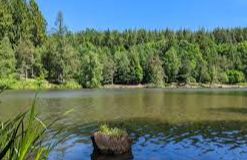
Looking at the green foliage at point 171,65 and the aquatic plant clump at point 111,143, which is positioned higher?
the green foliage at point 171,65

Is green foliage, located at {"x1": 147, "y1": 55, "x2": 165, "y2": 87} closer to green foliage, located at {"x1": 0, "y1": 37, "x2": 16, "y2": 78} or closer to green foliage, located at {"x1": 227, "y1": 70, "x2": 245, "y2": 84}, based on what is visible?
→ green foliage, located at {"x1": 227, "y1": 70, "x2": 245, "y2": 84}

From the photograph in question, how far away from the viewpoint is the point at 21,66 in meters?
119

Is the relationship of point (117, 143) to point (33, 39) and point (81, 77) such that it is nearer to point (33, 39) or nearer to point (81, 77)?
point (81, 77)

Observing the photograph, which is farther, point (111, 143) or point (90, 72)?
point (90, 72)

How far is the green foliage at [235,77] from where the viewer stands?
17688 cm

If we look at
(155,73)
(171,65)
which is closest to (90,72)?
(155,73)

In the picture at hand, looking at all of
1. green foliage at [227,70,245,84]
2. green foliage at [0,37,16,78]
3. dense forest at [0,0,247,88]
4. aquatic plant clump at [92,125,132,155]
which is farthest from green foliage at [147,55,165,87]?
aquatic plant clump at [92,125,132,155]

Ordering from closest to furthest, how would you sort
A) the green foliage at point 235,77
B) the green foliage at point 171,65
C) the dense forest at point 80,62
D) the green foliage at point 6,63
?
the green foliage at point 6,63, the dense forest at point 80,62, the green foliage at point 171,65, the green foliage at point 235,77

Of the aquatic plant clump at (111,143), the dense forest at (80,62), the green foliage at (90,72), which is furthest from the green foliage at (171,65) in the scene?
the aquatic plant clump at (111,143)

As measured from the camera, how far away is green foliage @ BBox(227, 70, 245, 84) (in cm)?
17688

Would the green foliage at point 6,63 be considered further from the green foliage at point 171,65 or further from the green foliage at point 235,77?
the green foliage at point 235,77

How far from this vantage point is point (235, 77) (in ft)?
585

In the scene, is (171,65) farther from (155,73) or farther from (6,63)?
(6,63)

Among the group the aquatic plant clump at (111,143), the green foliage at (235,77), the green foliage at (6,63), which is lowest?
the aquatic plant clump at (111,143)
